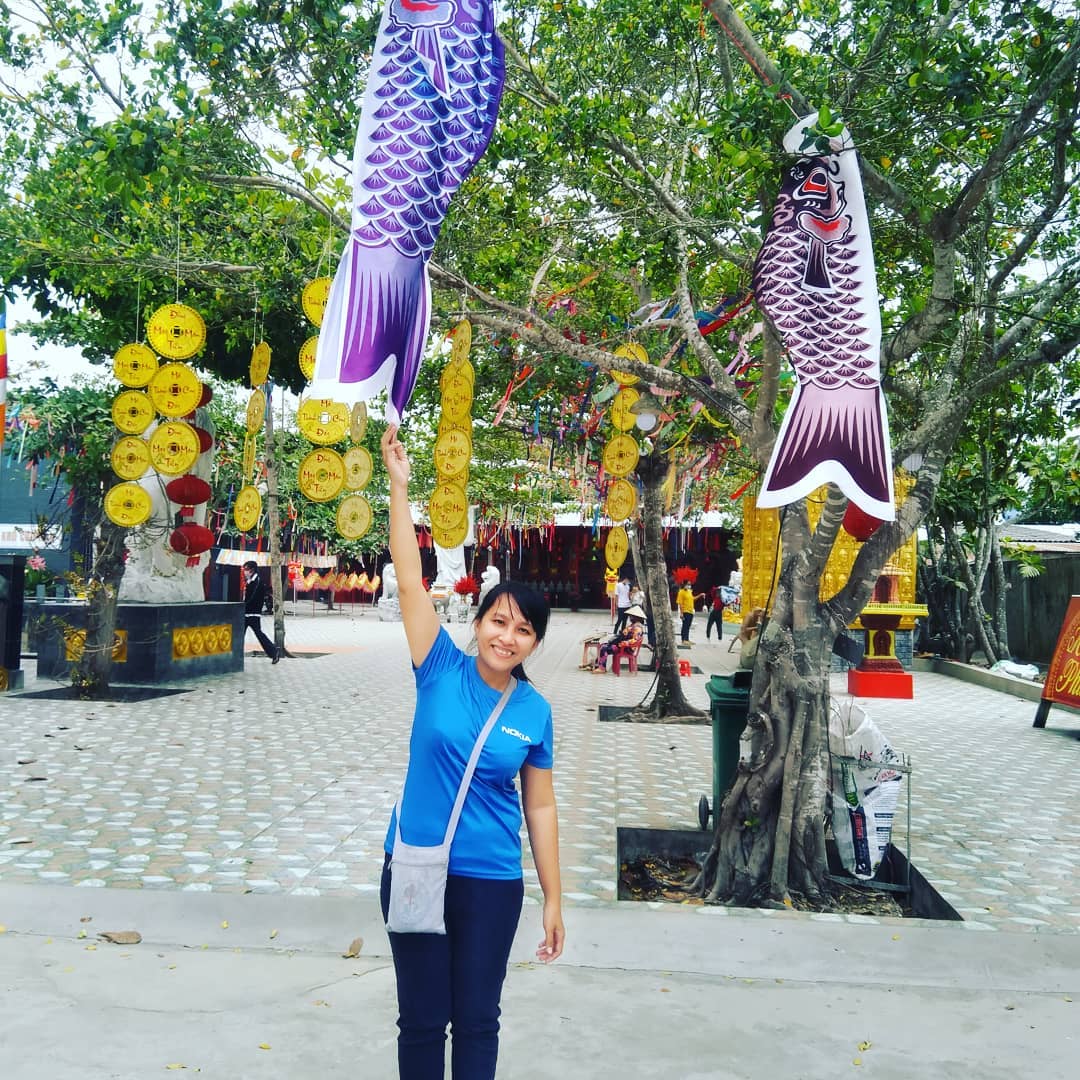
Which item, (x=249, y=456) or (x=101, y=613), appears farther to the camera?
(x=249, y=456)

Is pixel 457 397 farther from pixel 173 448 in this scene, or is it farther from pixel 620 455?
pixel 173 448

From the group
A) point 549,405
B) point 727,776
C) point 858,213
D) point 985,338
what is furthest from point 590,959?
point 549,405

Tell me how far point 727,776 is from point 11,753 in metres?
6.30

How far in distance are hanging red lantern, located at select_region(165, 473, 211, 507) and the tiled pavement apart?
249cm

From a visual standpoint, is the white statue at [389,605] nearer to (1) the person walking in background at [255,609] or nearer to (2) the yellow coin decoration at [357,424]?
(1) the person walking in background at [255,609]

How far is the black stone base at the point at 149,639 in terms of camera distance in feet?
44.4

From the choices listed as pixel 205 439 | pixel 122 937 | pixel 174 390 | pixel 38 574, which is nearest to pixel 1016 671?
pixel 205 439

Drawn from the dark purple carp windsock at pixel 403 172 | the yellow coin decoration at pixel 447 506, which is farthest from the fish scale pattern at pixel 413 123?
the yellow coin decoration at pixel 447 506

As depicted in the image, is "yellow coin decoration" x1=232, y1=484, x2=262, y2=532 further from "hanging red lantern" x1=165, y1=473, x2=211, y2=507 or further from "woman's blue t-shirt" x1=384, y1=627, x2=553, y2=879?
"woman's blue t-shirt" x1=384, y1=627, x2=553, y2=879

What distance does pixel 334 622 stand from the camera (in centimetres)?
3119

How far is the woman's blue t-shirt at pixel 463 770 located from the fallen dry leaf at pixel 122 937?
2453 millimetres

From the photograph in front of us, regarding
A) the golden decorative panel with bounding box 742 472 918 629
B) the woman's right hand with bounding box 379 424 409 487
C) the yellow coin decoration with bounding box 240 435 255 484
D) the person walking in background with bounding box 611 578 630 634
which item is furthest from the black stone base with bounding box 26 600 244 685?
the woman's right hand with bounding box 379 424 409 487

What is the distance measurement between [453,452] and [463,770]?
7.53 meters

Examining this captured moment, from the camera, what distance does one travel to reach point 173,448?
34.9 ft
